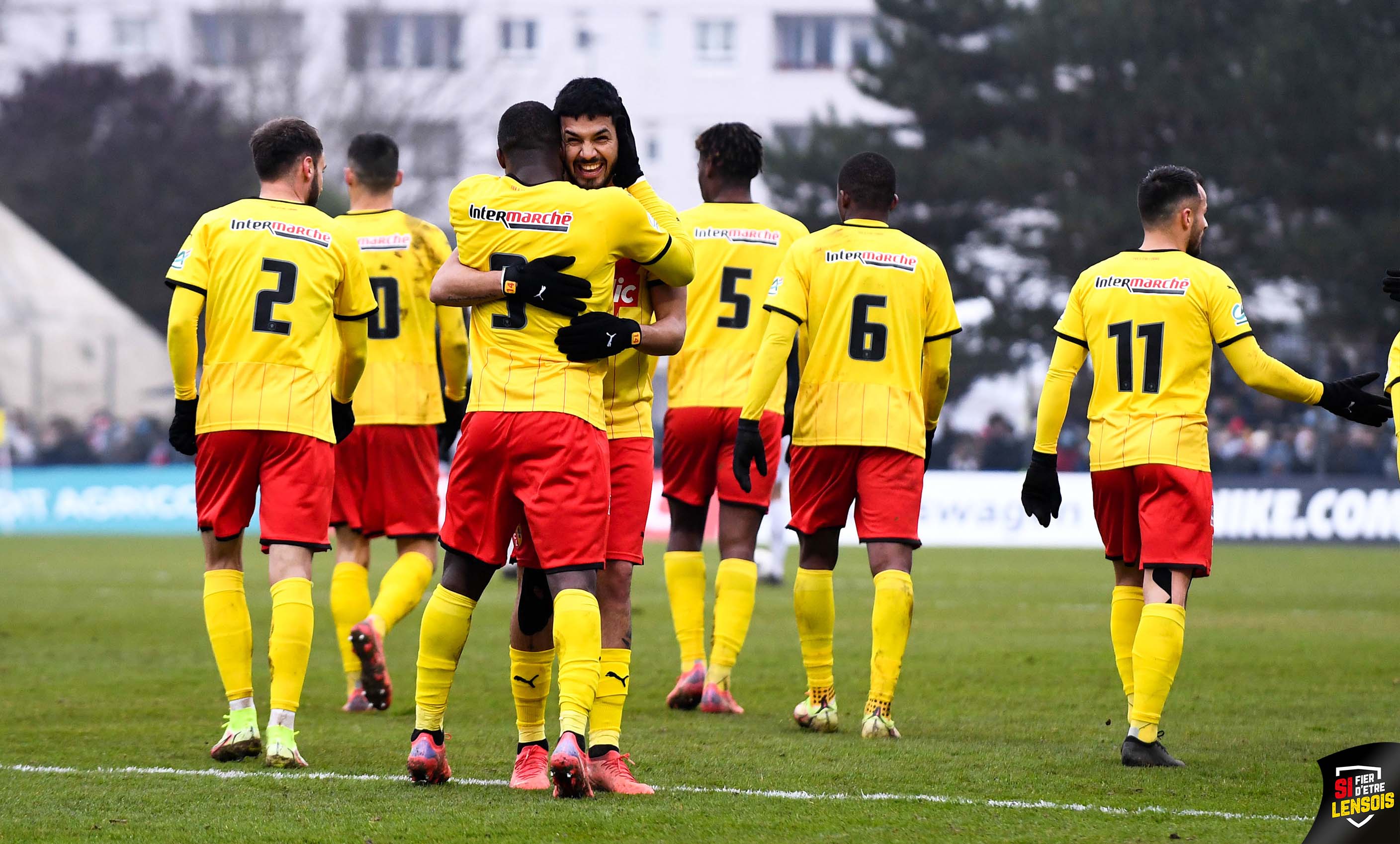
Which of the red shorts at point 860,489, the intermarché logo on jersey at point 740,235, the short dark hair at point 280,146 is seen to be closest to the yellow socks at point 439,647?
the short dark hair at point 280,146

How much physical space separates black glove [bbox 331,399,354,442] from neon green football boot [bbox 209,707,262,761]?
1277mm

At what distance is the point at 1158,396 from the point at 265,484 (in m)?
3.42

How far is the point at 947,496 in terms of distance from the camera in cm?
2477

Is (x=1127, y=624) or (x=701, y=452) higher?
(x=701, y=452)

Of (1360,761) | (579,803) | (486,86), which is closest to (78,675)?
(579,803)

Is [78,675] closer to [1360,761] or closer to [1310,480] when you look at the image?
[1360,761]

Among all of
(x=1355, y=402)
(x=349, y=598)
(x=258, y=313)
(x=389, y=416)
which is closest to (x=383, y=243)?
(x=389, y=416)

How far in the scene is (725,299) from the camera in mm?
8820

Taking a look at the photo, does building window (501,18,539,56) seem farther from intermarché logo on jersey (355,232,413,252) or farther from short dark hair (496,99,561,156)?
short dark hair (496,99,561,156)

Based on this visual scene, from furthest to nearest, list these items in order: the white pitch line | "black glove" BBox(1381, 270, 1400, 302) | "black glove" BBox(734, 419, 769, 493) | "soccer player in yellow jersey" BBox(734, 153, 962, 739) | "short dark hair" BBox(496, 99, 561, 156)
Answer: "soccer player in yellow jersey" BBox(734, 153, 962, 739)
"black glove" BBox(734, 419, 769, 493)
"black glove" BBox(1381, 270, 1400, 302)
"short dark hair" BBox(496, 99, 561, 156)
the white pitch line

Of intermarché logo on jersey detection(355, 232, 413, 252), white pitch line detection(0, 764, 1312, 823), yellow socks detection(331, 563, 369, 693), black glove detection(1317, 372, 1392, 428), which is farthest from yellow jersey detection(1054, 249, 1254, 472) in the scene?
yellow socks detection(331, 563, 369, 693)

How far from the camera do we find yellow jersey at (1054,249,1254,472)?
686 centimetres

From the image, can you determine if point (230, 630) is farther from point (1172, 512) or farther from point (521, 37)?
point (521, 37)

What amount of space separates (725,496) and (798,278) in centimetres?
126
